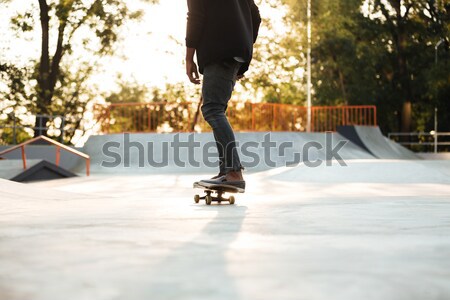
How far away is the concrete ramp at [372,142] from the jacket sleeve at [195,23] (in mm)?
20489

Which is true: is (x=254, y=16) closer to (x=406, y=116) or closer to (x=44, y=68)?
(x=44, y=68)

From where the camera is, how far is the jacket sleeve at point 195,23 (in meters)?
5.54

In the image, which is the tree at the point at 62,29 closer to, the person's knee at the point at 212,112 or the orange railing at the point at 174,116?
the orange railing at the point at 174,116

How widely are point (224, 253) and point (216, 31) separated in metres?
3.05

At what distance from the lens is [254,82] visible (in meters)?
29.8

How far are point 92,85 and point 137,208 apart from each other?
3145 cm

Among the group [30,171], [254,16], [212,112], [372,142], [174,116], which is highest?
[254,16]

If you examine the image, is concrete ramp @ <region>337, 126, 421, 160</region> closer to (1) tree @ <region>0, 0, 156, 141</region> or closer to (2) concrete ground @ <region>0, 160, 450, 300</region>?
(1) tree @ <region>0, 0, 156, 141</region>

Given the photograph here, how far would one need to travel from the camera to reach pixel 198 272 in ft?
7.78

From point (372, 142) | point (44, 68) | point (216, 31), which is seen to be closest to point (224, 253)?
point (216, 31)

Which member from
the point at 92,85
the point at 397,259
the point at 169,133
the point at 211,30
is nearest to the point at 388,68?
the point at 92,85

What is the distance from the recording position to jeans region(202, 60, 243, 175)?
18.2ft

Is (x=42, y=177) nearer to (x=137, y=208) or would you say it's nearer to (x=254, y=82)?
(x=137, y=208)

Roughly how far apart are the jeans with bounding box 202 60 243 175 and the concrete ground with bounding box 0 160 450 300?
0.50m
